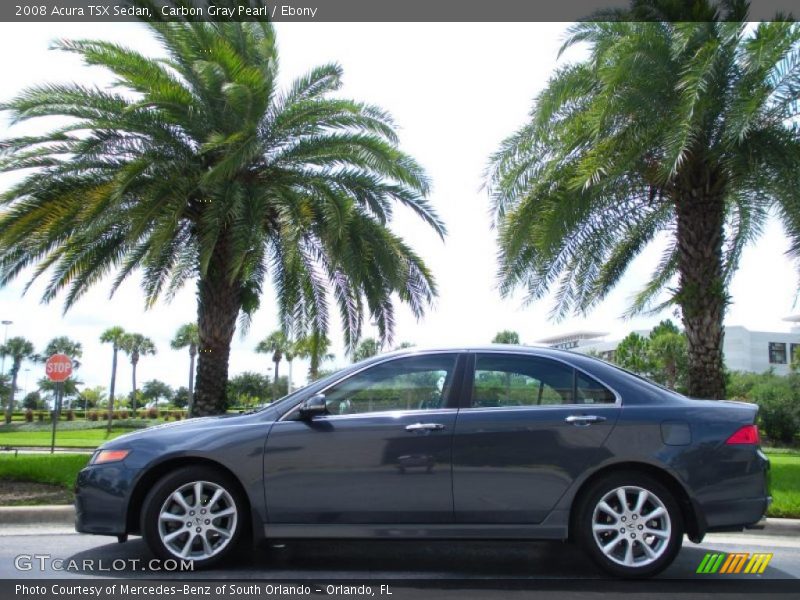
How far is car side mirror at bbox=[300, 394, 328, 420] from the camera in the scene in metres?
5.39

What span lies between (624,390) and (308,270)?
9.51 m

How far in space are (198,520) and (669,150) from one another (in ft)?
28.2

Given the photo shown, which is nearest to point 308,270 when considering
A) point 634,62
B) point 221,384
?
point 221,384

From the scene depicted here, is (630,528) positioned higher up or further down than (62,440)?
higher up

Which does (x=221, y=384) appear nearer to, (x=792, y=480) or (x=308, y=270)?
(x=308, y=270)

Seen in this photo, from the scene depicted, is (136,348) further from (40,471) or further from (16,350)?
(40,471)

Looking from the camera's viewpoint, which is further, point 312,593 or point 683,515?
point 683,515

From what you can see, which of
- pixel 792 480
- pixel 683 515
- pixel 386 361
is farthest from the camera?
pixel 792 480

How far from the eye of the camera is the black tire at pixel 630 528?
5160 mm

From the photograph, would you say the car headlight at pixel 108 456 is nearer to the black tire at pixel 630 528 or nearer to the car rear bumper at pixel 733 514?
the black tire at pixel 630 528

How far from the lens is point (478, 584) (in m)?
5.16

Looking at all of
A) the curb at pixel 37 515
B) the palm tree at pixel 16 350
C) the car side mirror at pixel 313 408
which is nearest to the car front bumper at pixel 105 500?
the car side mirror at pixel 313 408

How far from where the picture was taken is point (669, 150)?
432 inches

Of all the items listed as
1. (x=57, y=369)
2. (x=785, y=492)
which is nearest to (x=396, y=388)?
(x=785, y=492)
